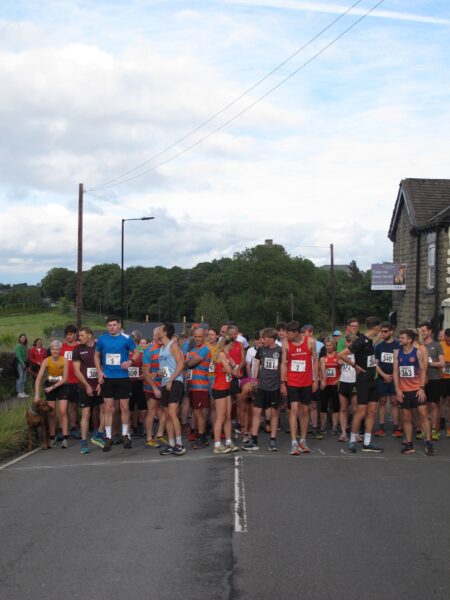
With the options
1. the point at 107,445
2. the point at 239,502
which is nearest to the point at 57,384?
the point at 107,445

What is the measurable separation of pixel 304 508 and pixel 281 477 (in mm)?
1568

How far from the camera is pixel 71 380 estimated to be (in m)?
12.2

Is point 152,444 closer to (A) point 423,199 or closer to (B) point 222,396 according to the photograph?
(B) point 222,396

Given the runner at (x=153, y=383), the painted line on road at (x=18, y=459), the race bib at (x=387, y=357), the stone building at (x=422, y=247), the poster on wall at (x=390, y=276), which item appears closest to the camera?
the painted line on road at (x=18, y=459)

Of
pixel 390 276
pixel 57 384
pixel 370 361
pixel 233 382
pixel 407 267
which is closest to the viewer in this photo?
pixel 370 361

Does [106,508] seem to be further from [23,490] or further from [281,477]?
[281,477]

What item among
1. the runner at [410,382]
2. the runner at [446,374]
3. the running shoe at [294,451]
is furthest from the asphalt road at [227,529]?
the runner at [446,374]

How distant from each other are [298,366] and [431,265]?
19839 mm

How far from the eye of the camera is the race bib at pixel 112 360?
37.4 feet

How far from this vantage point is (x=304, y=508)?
7477 millimetres

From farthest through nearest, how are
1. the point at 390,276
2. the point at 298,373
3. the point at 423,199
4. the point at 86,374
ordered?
the point at 390,276
the point at 423,199
the point at 86,374
the point at 298,373

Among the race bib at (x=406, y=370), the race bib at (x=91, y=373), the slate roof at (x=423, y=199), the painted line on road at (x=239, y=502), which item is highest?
the slate roof at (x=423, y=199)

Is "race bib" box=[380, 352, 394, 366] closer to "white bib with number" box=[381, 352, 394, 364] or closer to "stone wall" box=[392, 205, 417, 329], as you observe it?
"white bib with number" box=[381, 352, 394, 364]

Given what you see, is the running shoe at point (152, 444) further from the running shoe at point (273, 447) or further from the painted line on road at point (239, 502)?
the painted line on road at point (239, 502)
